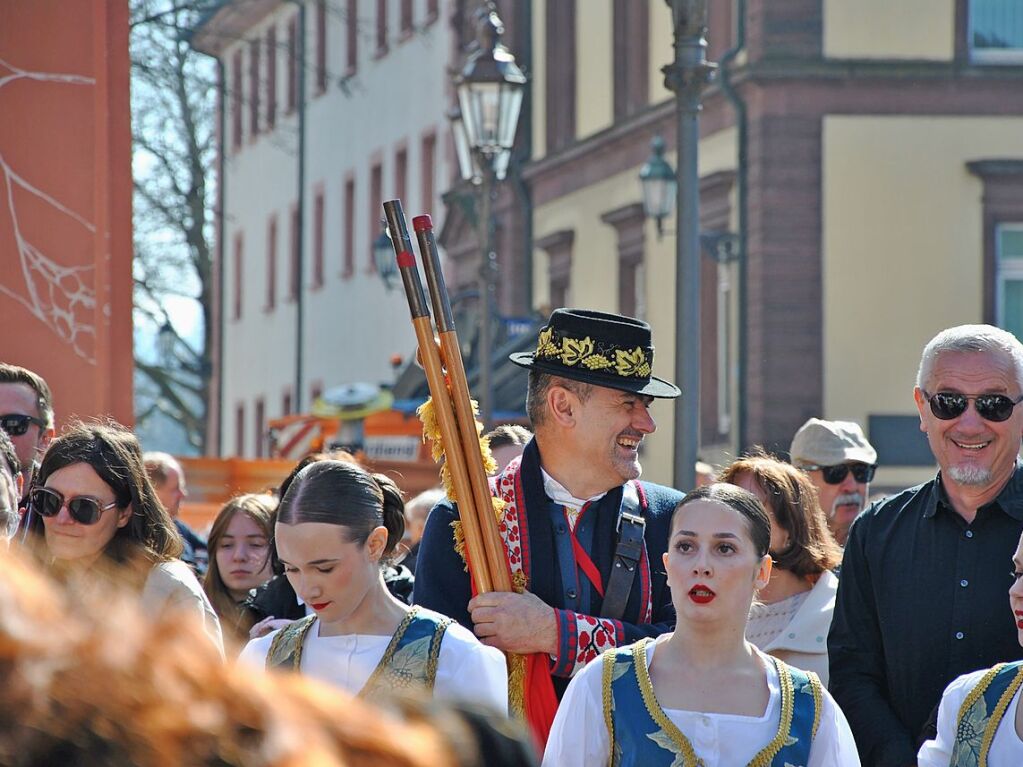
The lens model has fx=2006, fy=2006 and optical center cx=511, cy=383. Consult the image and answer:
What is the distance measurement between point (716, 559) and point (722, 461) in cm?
1952

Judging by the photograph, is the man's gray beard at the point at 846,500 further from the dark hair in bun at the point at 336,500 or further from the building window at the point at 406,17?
the building window at the point at 406,17

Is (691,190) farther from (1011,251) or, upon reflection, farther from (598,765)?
(1011,251)

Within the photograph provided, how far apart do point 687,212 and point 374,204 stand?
29.2 m

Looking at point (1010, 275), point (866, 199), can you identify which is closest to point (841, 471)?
point (866, 199)

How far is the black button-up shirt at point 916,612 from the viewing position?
4.88 m

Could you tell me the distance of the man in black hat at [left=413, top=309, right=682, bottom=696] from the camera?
4.89 m

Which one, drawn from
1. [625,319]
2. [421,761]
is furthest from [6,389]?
[421,761]

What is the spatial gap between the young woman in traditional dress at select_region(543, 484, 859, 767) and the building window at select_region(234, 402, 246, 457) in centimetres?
4378

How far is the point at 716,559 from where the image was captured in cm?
438

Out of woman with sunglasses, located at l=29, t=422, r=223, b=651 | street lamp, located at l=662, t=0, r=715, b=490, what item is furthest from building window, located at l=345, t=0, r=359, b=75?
woman with sunglasses, located at l=29, t=422, r=223, b=651

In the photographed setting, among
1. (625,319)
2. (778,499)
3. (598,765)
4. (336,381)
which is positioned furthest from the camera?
(336,381)

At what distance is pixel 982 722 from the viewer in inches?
167

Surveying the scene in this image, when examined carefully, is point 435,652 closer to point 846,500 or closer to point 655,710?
point 655,710

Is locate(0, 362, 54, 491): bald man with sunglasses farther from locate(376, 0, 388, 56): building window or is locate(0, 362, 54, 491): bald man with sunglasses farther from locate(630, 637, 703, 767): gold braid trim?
locate(376, 0, 388, 56): building window
